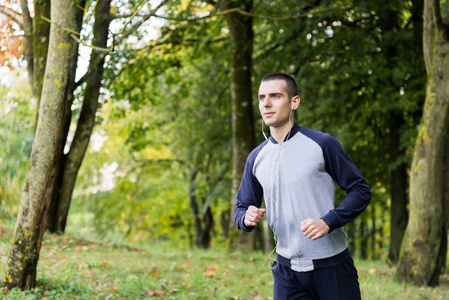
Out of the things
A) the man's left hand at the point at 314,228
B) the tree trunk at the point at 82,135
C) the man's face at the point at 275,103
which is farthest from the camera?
the tree trunk at the point at 82,135

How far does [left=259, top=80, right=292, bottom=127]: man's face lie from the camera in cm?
289

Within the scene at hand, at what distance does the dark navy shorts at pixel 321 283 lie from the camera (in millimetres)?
2666

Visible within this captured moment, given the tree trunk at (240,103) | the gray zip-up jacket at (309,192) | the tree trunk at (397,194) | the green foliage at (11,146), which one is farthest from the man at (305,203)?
the tree trunk at (397,194)

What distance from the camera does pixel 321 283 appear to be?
2693 millimetres

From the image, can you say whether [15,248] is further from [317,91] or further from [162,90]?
[162,90]

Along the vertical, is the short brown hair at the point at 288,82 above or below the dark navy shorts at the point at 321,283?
above

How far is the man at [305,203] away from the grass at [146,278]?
3.09 meters

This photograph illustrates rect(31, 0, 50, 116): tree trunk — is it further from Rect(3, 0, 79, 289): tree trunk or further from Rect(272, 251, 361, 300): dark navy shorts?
Rect(272, 251, 361, 300): dark navy shorts

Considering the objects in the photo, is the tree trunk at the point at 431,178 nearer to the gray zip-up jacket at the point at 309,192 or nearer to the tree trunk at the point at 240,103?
the tree trunk at the point at 240,103

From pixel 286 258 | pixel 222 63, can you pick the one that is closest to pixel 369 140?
pixel 222 63

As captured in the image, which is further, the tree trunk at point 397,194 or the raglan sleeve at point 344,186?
the tree trunk at point 397,194

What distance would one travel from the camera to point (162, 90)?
52.2 feet

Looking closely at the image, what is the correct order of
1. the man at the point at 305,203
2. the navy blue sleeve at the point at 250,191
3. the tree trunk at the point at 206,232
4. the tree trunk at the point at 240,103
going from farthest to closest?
the tree trunk at the point at 206,232
the tree trunk at the point at 240,103
the navy blue sleeve at the point at 250,191
the man at the point at 305,203

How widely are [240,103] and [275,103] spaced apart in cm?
780
